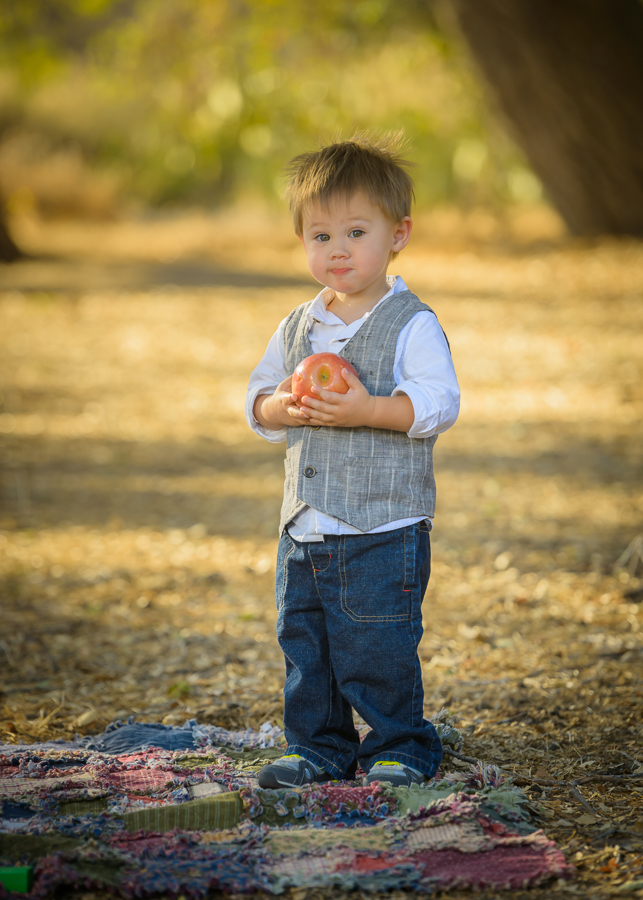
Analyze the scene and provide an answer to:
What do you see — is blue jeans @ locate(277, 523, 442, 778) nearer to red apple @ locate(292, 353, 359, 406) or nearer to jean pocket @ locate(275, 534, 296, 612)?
jean pocket @ locate(275, 534, 296, 612)

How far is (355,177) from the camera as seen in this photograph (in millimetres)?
2199

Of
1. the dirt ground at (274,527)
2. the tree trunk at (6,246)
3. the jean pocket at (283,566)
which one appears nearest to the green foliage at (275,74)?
the tree trunk at (6,246)

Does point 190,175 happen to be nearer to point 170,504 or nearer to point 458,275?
point 458,275

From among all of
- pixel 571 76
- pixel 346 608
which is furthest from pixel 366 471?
pixel 571 76

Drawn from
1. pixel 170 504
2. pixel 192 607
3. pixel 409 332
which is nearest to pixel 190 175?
pixel 170 504

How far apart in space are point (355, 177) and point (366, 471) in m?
0.72

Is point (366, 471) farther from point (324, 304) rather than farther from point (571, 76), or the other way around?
point (571, 76)

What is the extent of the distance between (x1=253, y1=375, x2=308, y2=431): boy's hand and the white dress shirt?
5 cm

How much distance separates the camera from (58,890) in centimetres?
189

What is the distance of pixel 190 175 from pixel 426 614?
1969 centimetres

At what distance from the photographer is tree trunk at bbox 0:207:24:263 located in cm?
1321

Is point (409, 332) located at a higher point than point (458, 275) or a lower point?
lower

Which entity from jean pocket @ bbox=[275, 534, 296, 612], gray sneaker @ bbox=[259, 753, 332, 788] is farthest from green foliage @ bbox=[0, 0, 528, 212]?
gray sneaker @ bbox=[259, 753, 332, 788]

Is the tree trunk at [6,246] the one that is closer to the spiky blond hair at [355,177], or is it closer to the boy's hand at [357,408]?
the spiky blond hair at [355,177]
